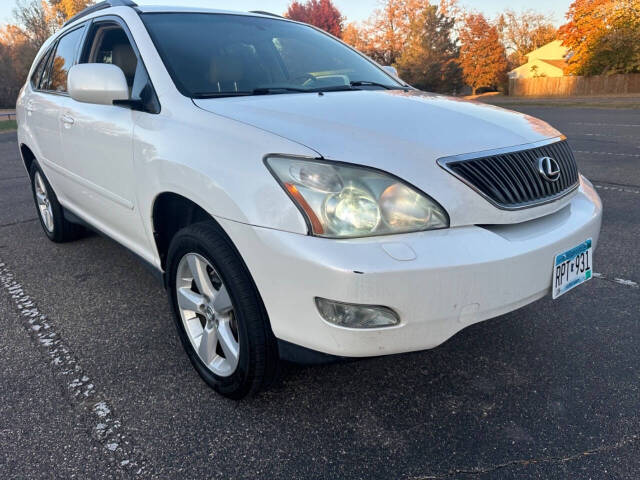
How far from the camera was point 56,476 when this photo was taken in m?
1.79

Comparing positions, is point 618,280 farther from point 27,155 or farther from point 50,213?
point 27,155

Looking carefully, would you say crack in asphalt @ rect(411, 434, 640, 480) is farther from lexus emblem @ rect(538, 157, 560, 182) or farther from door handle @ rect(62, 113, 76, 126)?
door handle @ rect(62, 113, 76, 126)

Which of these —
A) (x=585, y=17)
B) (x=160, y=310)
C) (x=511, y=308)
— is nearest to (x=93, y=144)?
(x=160, y=310)

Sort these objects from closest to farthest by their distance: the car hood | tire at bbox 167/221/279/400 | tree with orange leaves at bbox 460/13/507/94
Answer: the car hood < tire at bbox 167/221/279/400 < tree with orange leaves at bbox 460/13/507/94

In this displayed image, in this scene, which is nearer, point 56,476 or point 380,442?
point 56,476

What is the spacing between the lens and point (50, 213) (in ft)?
14.0

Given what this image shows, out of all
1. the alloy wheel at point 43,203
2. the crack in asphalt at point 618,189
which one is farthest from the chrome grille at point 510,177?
the crack in asphalt at point 618,189

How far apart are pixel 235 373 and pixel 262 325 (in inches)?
12.7

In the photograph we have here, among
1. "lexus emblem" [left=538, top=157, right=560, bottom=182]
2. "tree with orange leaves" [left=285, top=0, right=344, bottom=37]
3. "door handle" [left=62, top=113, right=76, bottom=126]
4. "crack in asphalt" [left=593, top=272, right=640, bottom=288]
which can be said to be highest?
"tree with orange leaves" [left=285, top=0, right=344, bottom=37]

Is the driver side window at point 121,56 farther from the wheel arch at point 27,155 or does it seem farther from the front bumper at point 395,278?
the wheel arch at point 27,155

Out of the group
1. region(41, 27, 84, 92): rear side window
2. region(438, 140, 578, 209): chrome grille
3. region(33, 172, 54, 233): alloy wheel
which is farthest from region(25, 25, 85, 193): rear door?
region(438, 140, 578, 209): chrome grille

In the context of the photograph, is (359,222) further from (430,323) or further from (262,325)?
(262,325)

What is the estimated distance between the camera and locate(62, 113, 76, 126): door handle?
3.13 metres

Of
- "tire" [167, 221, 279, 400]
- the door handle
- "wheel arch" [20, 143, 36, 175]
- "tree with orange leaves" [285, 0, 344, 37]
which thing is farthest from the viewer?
"tree with orange leaves" [285, 0, 344, 37]
